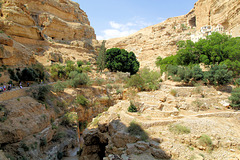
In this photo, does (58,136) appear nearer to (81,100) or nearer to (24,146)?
(24,146)

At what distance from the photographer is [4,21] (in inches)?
608

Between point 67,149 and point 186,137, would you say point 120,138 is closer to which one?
point 186,137

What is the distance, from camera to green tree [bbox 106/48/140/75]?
25.1 m

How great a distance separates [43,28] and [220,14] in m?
33.6

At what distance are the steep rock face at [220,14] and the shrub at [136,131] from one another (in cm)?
2659

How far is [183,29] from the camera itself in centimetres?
3938

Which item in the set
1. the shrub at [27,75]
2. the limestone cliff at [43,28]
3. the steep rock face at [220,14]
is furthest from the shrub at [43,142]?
the steep rock face at [220,14]

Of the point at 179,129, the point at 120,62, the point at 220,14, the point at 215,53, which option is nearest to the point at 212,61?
the point at 215,53

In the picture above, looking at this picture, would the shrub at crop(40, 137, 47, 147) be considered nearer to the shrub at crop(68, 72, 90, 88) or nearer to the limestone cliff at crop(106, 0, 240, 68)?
the shrub at crop(68, 72, 90, 88)

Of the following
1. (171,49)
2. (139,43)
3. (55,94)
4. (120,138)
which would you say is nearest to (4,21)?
(55,94)

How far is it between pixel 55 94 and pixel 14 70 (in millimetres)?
4033

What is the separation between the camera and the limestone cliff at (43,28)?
16000mm

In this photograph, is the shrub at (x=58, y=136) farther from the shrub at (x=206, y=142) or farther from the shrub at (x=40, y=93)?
the shrub at (x=206, y=142)

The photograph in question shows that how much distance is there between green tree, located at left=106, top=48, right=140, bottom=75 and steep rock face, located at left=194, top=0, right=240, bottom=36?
1882 centimetres
